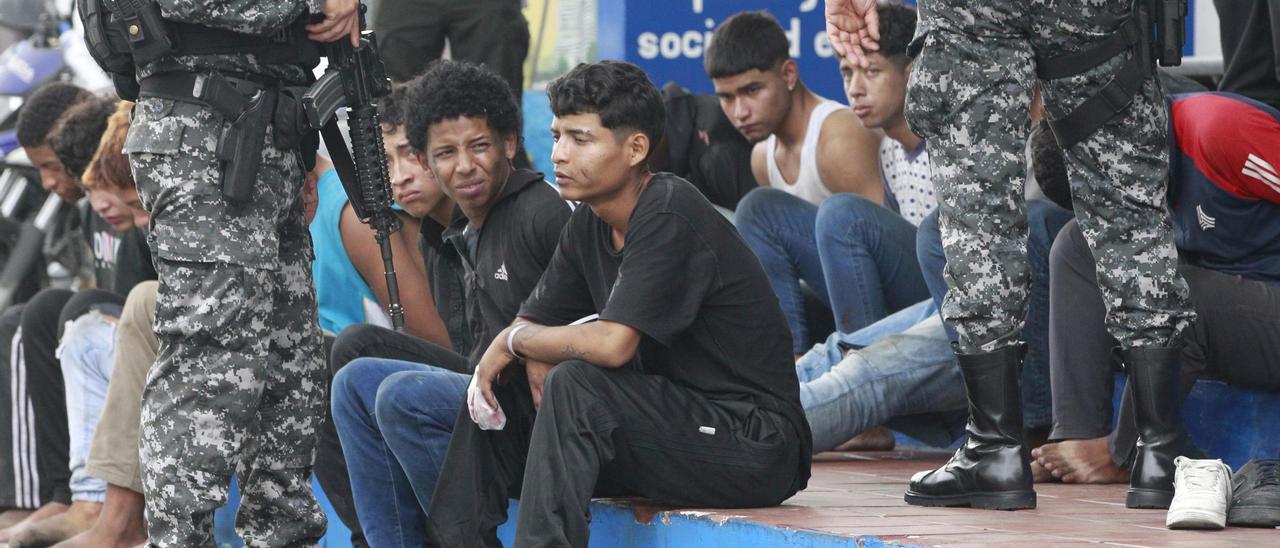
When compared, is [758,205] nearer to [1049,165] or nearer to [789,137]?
[789,137]

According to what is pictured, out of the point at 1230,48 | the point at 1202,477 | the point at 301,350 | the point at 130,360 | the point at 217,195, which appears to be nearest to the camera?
the point at 1202,477

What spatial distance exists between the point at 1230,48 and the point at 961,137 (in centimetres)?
126

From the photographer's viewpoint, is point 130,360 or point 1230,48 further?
point 130,360

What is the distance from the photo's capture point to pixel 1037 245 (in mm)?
4031

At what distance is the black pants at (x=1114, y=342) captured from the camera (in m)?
3.43

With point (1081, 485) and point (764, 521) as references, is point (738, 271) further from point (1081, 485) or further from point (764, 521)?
point (1081, 485)

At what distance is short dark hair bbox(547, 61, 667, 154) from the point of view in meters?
3.37

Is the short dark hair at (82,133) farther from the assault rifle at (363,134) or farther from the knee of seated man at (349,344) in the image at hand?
the assault rifle at (363,134)

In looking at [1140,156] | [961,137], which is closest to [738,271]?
[961,137]

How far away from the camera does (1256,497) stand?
2.91 m

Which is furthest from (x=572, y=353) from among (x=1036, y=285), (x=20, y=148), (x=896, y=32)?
(x=20, y=148)

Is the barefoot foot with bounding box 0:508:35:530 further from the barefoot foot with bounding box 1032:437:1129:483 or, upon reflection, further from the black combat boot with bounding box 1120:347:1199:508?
the black combat boot with bounding box 1120:347:1199:508

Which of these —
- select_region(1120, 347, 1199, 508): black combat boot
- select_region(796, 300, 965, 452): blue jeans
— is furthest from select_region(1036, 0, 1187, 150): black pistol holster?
select_region(796, 300, 965, 452): blue jeans

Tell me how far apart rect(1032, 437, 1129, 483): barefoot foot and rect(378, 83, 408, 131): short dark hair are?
6.32ft
